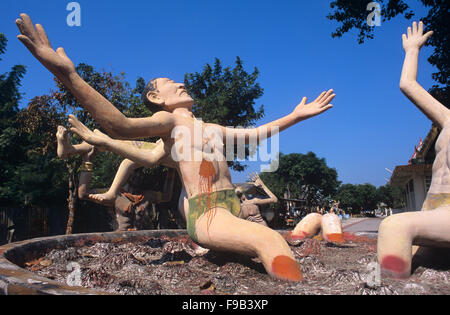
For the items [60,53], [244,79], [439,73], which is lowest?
[60,53]

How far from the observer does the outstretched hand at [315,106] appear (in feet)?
9.48

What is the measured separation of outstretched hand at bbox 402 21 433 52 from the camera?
2.94m

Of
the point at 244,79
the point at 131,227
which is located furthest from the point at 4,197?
the point at 244,79

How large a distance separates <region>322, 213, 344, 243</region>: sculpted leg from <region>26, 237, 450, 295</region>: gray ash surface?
0.55m

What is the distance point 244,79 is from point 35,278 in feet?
45.1

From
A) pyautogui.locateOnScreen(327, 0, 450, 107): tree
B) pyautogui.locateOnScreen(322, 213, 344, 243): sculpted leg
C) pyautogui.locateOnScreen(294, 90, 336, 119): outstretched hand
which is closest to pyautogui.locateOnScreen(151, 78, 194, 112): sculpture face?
pyautogui.locateOnScreen(294, 90, 336, 119): outstretched hand

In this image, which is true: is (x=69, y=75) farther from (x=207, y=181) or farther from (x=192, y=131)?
(x=207, y=181)

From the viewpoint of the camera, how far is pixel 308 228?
4.17 metres

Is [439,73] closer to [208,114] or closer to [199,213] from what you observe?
[208,114]

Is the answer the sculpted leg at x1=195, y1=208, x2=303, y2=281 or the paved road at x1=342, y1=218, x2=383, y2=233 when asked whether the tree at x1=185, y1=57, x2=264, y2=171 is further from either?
the sculpted leg at x1=195, y1=208, x2=303, y2=281

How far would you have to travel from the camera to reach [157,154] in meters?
2.90

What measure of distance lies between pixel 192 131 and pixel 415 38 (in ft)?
6.97

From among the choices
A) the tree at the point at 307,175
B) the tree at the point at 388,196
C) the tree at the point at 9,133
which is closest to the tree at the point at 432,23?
the tree at the point at 9,133

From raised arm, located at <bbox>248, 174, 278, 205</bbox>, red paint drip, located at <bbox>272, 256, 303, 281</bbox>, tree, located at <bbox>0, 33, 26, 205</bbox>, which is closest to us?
red paint drip, located at <bbox>272, 256, 303, 281</bbox>
